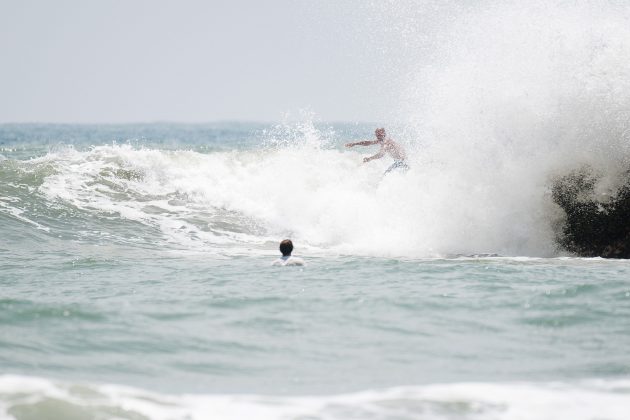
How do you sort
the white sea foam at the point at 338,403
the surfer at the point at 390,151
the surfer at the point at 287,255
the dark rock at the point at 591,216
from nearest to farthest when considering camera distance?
the white sea foam at the point at 338,403 → the surfer at the point at 287,255 → the dark rock at the point at 591,216 → the surfer at the point at 390,151

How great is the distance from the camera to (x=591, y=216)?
40.8ft

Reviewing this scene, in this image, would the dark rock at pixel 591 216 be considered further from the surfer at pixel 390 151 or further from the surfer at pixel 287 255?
the surfer at pixel 287 255

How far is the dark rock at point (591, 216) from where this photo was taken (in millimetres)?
11977

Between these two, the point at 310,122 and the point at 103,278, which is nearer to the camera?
the point at 103,278

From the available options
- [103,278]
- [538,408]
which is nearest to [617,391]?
[538,408]

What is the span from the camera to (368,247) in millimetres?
13164

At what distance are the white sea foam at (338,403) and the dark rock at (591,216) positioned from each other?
6.30 metres

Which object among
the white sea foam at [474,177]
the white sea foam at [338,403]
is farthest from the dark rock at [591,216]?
the white sea foam at [338,403]

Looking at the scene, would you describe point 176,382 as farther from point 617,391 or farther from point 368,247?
point 368,247

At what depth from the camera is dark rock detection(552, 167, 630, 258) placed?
39.3 ft

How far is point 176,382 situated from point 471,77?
10.5 metres

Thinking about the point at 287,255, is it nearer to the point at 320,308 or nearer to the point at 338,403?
the point at 320,308

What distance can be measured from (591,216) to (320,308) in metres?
5.77

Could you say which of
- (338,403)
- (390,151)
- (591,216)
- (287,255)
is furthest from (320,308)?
(390,151)
